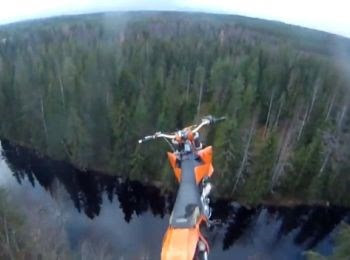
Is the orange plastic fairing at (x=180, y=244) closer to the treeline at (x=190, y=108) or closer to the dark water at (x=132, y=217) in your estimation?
the dark water at (x=132, y=217)

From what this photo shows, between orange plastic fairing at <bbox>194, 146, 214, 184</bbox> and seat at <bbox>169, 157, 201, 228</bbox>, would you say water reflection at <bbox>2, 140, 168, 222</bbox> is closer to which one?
orange plastic fairing at <bbox>194, 146, 214, 184</bbox>

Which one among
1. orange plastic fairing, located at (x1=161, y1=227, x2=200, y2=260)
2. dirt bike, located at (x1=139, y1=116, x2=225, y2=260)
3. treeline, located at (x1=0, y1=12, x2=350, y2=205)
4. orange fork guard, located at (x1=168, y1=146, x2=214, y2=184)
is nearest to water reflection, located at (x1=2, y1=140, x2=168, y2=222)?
treeline, located at (x1=0, y1=12, x2=350, y2=205)

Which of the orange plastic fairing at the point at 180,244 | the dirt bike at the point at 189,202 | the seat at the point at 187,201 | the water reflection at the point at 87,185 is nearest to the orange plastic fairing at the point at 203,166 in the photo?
the dirt bike at the point at 189,202

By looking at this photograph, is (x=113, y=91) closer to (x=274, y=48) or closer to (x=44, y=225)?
(x=44, y=225)

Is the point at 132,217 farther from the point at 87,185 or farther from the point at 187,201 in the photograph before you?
the point at 187,201

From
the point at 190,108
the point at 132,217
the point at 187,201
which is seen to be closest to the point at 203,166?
the point at 187,201
